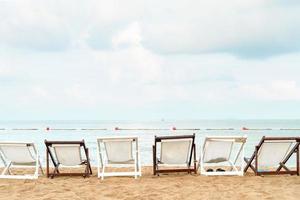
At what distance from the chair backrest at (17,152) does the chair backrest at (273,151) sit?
3.81 metres

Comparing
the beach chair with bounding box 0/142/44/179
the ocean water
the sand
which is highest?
the beach chair with bounding box 0/142/44/179

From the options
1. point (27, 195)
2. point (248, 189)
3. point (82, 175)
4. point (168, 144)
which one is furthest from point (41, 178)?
point (248, 189)

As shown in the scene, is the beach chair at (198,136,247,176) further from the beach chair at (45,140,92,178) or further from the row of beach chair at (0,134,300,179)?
the beach chair at (45,140,92,178)

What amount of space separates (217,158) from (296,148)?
1.32 meters

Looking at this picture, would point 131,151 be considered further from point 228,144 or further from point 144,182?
point 228,144

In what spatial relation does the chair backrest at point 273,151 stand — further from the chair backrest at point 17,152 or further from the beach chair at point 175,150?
the chair backrest at point 17,152

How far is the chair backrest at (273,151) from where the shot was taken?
7.57 metres

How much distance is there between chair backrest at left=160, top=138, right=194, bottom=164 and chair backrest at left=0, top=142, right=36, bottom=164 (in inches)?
85.5

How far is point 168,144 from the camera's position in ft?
25.1

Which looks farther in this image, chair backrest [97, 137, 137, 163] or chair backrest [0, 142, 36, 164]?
chair backrest [0, 142, 36, 164]

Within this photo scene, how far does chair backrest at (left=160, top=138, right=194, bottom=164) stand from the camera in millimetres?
7609

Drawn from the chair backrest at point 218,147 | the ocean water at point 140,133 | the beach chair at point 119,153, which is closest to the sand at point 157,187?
the beach chair at point 119,153

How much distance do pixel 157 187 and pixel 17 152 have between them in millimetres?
2578

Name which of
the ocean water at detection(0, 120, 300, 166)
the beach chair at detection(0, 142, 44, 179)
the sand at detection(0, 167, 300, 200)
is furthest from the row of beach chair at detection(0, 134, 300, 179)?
the ocean water at detection(0, 120, 300, 166)
